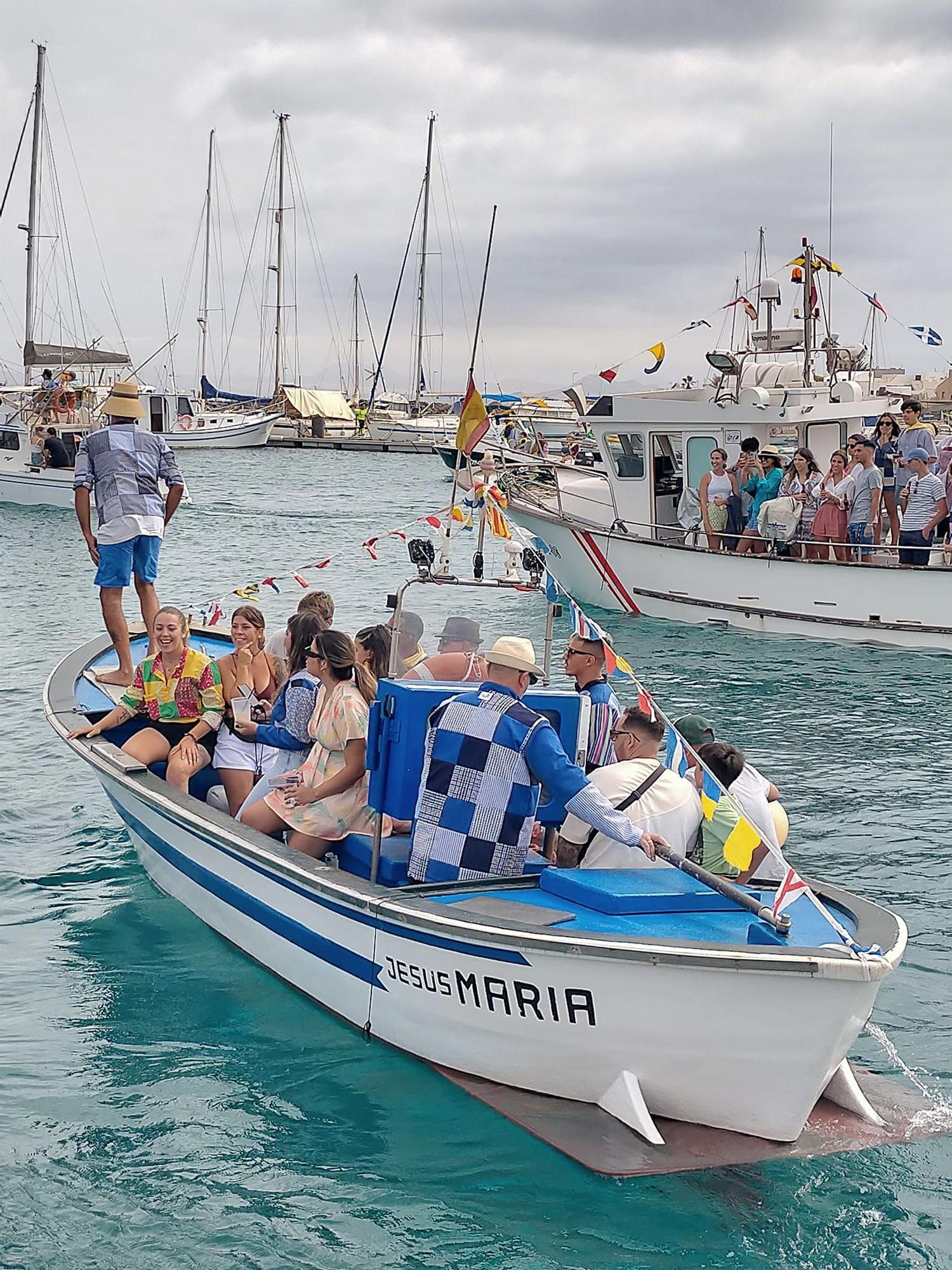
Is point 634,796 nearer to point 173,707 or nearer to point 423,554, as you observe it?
point 423,554

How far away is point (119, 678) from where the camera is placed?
30.2 ft

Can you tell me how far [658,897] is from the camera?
5.07 m

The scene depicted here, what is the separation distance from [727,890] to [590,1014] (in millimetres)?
696

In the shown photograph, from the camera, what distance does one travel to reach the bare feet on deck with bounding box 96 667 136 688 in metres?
9.16

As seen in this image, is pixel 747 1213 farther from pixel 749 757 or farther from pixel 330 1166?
pixel 749 757

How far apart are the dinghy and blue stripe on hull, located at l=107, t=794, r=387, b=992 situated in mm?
16

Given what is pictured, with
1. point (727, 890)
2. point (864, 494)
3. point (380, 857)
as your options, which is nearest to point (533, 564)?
point (380, 857)

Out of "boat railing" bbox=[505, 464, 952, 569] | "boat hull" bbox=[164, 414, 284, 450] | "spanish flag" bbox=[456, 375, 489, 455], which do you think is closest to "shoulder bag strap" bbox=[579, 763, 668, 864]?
"spanish flag" bbox=[456, 375, 489, 455]

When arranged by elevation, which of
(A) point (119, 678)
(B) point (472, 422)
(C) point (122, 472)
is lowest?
(A) point (119, 678)

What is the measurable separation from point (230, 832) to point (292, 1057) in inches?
40.8

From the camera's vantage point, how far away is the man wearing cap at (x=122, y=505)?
9258 mm

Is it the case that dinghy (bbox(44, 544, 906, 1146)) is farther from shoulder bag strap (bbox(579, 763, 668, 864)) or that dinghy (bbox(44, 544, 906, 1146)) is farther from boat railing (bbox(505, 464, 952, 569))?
boat railing (bbox(505, 464, 952, 569))

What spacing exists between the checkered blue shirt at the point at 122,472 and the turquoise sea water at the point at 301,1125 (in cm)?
215

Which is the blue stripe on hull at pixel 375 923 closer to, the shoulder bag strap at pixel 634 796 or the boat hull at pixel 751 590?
the shoulder bag strap at pixel 634 796
